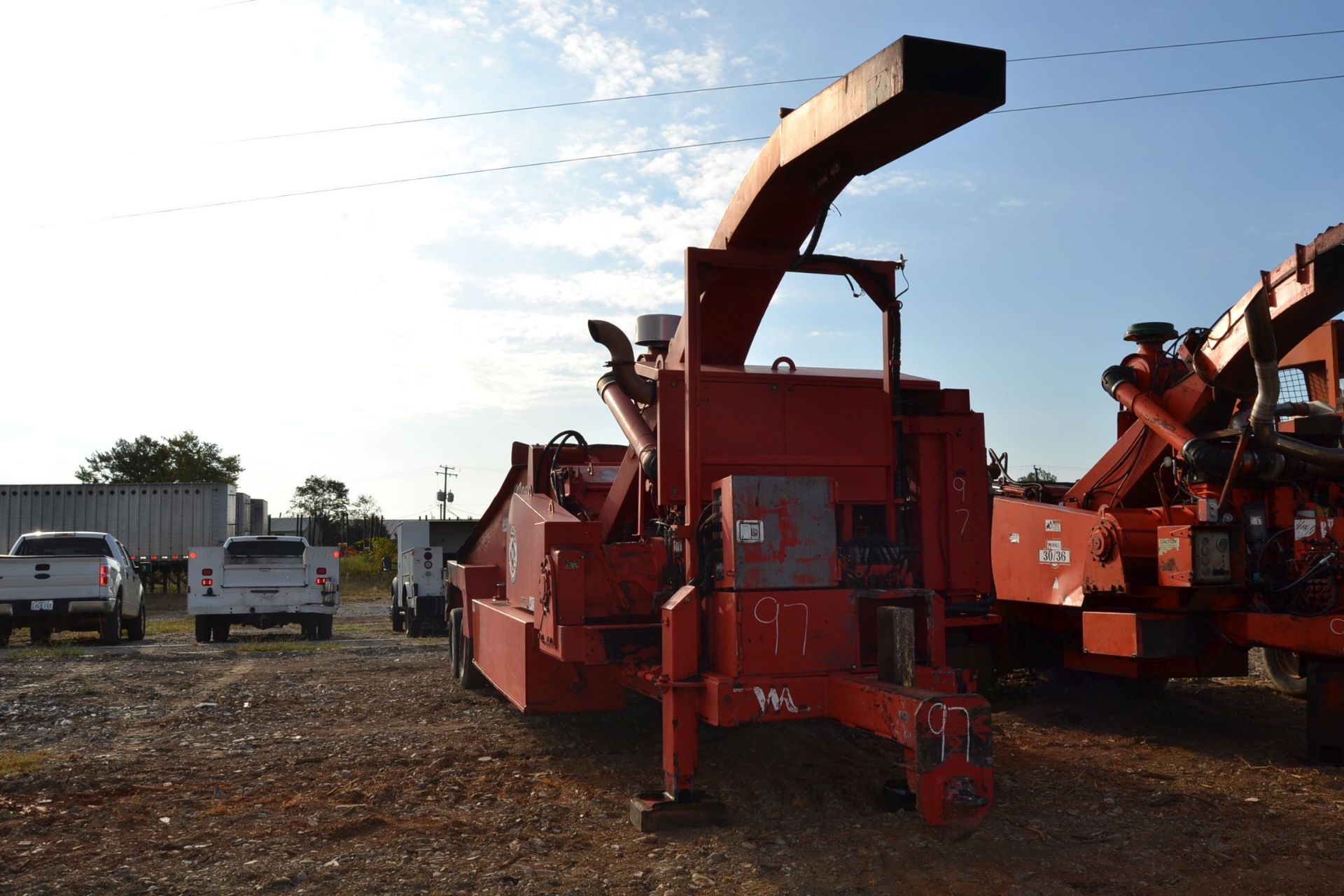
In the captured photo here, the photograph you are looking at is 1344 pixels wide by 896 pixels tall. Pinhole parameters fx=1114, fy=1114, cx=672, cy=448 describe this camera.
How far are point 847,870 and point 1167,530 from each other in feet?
11.6

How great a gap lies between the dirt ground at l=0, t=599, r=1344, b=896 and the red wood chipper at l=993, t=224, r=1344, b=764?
74cm

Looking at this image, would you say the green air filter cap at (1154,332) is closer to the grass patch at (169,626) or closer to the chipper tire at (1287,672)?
the chipper tire at (1287,672)

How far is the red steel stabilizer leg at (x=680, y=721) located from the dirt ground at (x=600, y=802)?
0.42 feet

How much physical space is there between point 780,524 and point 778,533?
44mm

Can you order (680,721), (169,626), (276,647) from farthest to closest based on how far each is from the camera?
(169,626)
(276,647)
(680,721)

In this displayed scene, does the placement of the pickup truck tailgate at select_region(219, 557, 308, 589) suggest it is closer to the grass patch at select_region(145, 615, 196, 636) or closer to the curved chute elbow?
the grass patch at select_region(145, 615, 196, 636)

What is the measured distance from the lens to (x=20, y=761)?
6.98 m

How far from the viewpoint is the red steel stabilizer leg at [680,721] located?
16.6 feet

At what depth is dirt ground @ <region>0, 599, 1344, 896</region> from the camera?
15.0ft

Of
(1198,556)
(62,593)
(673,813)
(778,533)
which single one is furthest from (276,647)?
(1198,556)

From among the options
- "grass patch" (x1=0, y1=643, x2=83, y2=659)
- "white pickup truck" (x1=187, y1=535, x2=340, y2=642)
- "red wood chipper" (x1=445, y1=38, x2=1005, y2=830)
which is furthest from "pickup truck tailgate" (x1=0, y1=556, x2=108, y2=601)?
"red wood chipper" (x1=445, y1=38, x2=1005, y2=830)

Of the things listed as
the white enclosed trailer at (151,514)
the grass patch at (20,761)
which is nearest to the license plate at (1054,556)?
the grass patch at (20,761)

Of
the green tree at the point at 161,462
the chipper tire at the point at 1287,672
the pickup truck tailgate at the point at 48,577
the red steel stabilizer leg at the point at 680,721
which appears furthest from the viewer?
the green tree at the point at 161,462

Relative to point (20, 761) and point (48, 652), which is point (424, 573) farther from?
point (20, 761)
